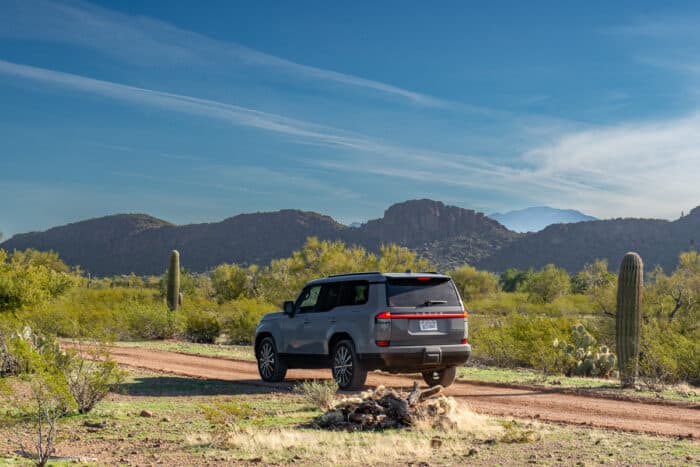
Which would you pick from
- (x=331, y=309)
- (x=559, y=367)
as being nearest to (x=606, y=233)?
(x=559, y=367)

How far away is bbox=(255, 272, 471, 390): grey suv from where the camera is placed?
505 inches

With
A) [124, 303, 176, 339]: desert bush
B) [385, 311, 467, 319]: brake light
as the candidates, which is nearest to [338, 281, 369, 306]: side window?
[385, 311, 467, 319]: brake light

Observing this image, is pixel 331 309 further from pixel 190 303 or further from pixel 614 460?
pixel 190 303

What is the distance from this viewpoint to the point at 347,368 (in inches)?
523

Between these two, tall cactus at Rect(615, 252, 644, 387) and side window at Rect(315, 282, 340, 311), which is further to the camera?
tall cactus at Rect(615, 252, 644, 387)

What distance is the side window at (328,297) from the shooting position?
1397cm

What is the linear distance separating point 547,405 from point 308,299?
4555 millimetres

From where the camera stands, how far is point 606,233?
11044 centimetres

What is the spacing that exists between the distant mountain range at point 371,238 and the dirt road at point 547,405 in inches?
3384

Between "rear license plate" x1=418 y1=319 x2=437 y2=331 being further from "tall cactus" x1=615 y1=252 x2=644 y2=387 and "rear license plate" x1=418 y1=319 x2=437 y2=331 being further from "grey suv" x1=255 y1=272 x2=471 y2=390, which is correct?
"tall cactus" x1=615 y1=252 x2=644 y2=387

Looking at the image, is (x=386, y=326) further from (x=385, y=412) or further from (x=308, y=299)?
(x=385, y=412)

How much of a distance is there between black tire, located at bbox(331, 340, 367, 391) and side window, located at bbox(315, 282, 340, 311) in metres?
0.78

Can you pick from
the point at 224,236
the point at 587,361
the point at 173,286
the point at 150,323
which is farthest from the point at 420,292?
the point at 224,236

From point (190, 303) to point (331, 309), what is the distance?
858 inches
